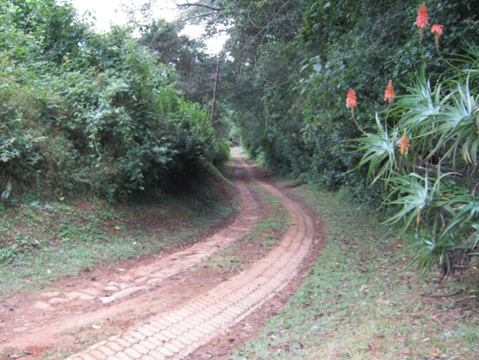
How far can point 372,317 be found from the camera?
4.38 m

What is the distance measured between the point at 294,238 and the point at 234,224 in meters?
2.35

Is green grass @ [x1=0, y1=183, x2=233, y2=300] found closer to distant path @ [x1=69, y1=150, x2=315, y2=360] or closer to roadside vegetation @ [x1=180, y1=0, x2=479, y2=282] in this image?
distant path @ [x1=69, y1=150, x2=315, y2=360]

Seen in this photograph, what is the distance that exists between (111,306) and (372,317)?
3.42 meters

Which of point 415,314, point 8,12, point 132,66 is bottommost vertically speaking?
point 415,314

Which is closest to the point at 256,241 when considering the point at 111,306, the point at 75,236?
the point at 75,236

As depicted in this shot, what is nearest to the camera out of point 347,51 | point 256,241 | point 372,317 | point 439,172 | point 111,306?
point 439,172

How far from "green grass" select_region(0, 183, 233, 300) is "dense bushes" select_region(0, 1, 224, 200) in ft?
1.70

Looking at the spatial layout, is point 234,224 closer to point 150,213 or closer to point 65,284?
point 150,213

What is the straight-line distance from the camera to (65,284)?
5684 mm

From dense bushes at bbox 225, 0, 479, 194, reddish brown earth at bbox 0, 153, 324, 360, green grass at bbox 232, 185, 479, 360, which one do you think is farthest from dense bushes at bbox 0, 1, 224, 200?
green grass at bbox 232, 185, 479, 360

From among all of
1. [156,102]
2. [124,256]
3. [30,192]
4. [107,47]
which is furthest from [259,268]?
[107,47]

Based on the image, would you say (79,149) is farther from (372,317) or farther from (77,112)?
(372,317)

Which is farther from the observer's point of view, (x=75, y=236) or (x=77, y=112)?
(x=77, y=112)

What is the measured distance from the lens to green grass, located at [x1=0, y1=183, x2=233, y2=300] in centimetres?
588
